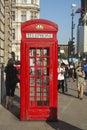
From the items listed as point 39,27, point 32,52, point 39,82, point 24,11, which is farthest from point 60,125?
point 24,11

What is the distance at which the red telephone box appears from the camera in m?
11.5

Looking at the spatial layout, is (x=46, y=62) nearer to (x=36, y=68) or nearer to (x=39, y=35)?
(x=36, y=68)

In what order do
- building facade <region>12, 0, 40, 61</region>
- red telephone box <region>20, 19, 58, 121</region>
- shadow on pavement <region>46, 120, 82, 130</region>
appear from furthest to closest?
building facade <region>12, 0, 40, 61</region> → red telephone box <region>20, 19, 58, 121</region> → shadow on pavement <region>46, 120, 82, 130</region>

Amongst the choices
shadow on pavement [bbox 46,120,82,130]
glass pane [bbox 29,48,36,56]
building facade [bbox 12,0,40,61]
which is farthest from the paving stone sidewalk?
building facade [bbox 12,0,40,61]

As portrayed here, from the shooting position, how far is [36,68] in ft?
38.5

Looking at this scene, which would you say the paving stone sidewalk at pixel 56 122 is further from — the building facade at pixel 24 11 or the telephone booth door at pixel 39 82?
the building facade at pixel 24 11

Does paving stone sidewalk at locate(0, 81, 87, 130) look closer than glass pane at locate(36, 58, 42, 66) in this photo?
Yes

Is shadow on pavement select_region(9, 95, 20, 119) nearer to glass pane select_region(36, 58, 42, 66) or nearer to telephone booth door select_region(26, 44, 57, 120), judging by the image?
telephone booth door select_region(26, 44, 57, 120)

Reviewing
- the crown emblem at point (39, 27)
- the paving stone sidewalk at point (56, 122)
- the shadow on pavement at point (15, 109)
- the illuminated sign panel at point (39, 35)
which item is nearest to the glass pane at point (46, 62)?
the illuminated sign panel at point (39, 35)

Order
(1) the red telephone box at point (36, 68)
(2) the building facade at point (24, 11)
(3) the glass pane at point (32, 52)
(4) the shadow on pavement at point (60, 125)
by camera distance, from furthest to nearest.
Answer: (2) the building facade at point (24, 11) < (3) the glass pane at point (32, 52) < (1) the red telephone box at point (36, 68) < (4) the shadow on pavement at point (60, 125)

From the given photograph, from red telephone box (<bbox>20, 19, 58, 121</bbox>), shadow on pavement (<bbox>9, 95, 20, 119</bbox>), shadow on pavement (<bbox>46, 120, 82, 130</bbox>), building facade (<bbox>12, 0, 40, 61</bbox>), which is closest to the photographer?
shadow on pavement (<bbox>46, 120, 82, 130</bbox>)

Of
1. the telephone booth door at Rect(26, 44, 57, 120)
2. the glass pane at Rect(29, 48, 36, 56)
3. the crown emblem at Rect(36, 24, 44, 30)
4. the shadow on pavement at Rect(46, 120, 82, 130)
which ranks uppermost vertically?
the crown emblem at Rect(36, 24, 44, 30)

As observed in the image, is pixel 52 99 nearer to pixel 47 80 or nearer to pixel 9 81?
pixel 47 80

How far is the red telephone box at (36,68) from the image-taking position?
1152 cm
